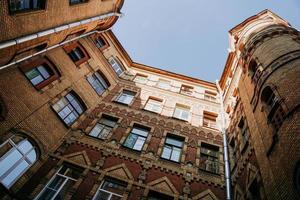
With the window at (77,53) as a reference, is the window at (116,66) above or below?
above

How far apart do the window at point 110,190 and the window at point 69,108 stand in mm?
4523

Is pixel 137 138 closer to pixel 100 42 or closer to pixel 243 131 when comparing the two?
pixel 243 131

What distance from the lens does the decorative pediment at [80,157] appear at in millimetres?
12217

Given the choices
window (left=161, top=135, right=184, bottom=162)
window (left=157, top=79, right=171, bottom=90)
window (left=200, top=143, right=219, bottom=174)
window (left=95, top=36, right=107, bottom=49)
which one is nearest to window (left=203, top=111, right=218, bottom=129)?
window (left=200, top=143, right=219, bottom=174)

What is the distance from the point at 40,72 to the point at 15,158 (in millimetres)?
5013

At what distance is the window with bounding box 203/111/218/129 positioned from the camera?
17.0 m

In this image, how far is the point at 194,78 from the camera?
866 inches

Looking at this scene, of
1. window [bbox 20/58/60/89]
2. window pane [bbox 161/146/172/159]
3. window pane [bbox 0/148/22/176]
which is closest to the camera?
window pane [bbox 0/148/22/176]

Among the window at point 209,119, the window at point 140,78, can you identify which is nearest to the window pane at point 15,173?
the window at point 209,119

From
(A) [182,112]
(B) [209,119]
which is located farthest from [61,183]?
(B) [209,119]

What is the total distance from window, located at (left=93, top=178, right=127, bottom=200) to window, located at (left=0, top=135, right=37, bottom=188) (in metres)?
3.52

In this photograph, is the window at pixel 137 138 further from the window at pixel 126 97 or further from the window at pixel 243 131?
the window at pixel 243 131

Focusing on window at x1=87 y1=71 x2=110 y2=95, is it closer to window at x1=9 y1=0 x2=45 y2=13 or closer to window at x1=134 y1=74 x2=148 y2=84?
window at x1=134 y1=74 x2=148 y2=84

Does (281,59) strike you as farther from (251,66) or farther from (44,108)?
(44,108)
